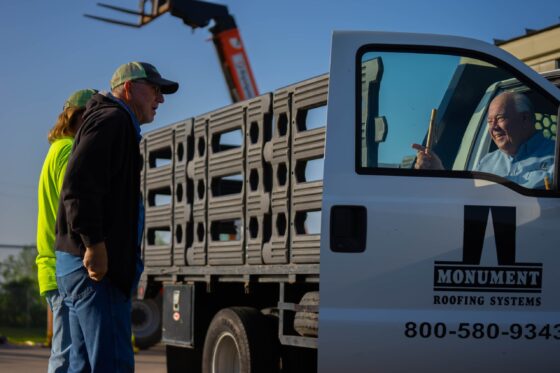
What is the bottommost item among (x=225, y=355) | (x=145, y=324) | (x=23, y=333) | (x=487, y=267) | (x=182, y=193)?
(x=23, y=333)

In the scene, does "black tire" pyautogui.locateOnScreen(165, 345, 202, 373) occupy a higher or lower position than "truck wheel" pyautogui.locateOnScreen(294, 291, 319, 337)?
lower

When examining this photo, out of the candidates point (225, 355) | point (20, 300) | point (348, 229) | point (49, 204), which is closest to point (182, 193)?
point (225, 355)

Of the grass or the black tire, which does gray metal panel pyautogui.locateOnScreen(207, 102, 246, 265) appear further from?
the grass

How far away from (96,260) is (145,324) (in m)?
10.6

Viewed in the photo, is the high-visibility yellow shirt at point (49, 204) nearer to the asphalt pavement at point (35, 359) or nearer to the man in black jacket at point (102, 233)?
the man in black jacket at point (102, 233)

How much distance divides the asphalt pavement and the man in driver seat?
6.36 meters

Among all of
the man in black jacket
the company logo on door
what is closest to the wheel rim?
the company logo on door

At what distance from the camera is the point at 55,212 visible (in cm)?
593

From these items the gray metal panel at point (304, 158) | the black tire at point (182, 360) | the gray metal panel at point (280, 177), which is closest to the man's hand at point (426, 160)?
the gray metal panel at point (304, 158)

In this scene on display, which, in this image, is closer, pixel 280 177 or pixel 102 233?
pixel 102 233

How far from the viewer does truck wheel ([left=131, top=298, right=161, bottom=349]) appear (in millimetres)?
14914

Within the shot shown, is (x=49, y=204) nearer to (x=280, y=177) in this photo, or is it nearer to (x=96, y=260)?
(x=96, y=260)

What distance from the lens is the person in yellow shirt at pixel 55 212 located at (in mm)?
5719

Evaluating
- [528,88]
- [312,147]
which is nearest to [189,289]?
[312,147]
